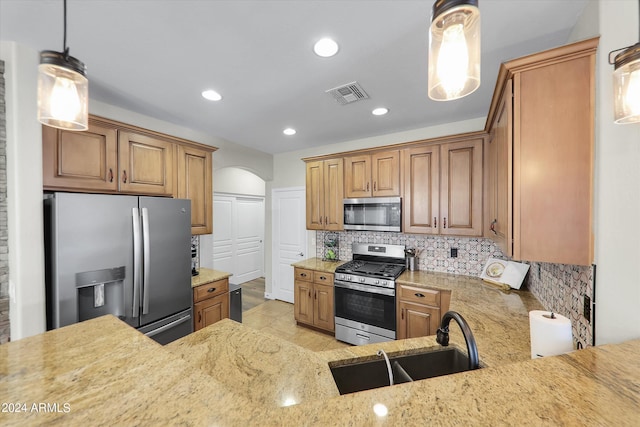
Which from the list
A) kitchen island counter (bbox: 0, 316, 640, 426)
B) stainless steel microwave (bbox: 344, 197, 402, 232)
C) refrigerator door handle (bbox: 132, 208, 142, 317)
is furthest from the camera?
stainless steel microwave (bbox: 344, 197, 402, 232)

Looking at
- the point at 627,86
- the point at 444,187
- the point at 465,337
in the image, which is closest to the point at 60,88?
the point at 465,337

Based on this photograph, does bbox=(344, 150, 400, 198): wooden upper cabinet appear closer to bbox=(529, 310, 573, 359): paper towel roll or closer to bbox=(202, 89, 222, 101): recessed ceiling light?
bbox=(202, 89, 222, 101): recessed ceiling light

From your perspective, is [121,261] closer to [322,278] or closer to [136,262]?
[136,262]

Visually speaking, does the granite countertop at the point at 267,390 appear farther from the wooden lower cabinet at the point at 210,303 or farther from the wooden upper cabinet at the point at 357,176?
the wooden upper cabinet at the point at 357,176

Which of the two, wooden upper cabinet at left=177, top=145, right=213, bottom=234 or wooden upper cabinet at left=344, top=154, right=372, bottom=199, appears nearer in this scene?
wooden upper cabinet at left=177, top=145, right=213, bottom=234

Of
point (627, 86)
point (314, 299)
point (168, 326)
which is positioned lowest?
point (314, 299)

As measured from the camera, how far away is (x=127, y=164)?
87.3 inches

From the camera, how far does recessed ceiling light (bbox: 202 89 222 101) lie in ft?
7.00

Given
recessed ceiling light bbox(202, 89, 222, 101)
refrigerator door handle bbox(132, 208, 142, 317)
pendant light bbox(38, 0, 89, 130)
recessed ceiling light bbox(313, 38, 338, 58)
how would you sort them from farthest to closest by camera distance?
recessed ceiling light bbox(202, 89, 222, 101)
refrigerator door handle bbox(132, 208, 142, 317)
recessed ceiling light bbox(313, 38, 338, 58)
pendant light bbox(38, 0, 89, 130)

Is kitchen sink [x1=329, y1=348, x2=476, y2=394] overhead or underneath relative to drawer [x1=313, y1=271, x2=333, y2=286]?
overhead

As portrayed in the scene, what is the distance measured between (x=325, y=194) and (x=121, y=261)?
7.77 feet

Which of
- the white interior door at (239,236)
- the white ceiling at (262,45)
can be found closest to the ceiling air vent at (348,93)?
the white ceiling at (262,45)

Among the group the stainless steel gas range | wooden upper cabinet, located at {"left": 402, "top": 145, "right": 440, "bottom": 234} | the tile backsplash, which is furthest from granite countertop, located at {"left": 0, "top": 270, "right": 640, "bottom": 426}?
wooden upper cabinet, located at {"left": 402, "top": 145, "right": 440, "bottom": 234}

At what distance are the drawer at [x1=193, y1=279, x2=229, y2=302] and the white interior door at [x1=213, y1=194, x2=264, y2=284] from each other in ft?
6.84
